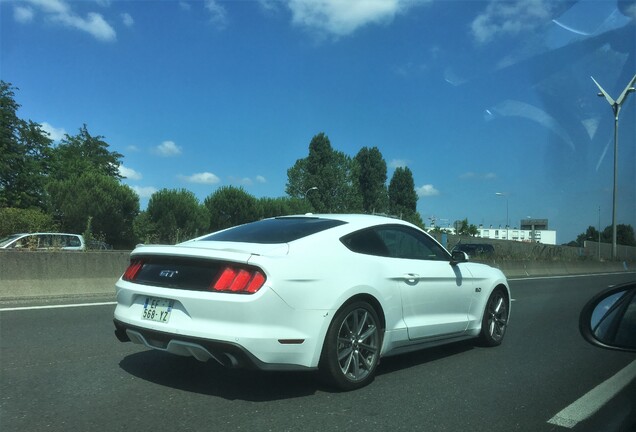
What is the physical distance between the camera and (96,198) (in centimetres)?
4144

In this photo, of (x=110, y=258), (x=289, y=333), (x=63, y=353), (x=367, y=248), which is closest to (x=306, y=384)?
(x=289, y=333)

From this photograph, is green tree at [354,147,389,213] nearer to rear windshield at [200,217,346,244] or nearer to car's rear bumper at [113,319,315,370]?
rear windshield at [200,217,346,244]

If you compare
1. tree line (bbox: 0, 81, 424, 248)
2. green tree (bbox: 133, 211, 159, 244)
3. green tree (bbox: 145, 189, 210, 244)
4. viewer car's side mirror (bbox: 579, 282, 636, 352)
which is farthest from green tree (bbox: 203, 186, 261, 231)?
viewer car's side mirror (bbox: 579, 282, 636, 352)

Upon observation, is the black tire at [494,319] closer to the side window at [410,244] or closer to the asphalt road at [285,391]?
the asphalt road at [285,391]

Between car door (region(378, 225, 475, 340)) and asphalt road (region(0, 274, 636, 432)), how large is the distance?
472 millimetres

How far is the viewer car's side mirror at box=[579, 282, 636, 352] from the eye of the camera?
2.85m

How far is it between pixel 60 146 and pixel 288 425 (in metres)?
69.9

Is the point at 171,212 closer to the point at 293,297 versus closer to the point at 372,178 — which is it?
the point at 372,178

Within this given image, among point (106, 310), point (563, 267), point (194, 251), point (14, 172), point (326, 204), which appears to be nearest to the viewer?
point (194, 251)

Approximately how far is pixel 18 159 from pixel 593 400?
5158cm

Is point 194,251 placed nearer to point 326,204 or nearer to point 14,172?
point 14,172

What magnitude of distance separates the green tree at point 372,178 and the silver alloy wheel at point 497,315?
3080 inches

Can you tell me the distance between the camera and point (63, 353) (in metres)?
6.00

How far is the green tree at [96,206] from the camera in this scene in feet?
134
